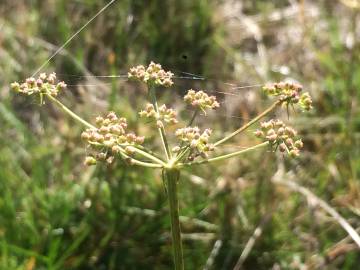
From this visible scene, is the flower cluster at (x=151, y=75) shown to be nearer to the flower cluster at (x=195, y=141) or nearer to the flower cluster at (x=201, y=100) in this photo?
the flower cluster at (x=201, y=100)

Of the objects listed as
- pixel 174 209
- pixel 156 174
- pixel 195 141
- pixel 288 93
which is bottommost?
pixel 174 209

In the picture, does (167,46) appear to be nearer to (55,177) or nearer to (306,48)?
(306,48)

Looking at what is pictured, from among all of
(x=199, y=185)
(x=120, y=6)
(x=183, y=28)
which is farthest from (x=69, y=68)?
(x=199, y=185)

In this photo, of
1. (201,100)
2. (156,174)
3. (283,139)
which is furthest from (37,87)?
(156,174)

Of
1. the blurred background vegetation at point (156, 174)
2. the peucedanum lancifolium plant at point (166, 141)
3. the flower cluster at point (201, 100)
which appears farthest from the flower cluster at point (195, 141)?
the blurred background vegetation at point (156, 174)

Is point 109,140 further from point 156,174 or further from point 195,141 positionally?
point 156,174

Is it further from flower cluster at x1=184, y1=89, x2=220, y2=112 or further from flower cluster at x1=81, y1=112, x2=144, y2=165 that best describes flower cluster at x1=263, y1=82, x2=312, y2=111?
flower cluster at x1=81, y1=112, x2=144, y2=165

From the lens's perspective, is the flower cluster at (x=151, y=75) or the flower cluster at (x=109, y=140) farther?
the flower cluster at (x=151, y=75)
